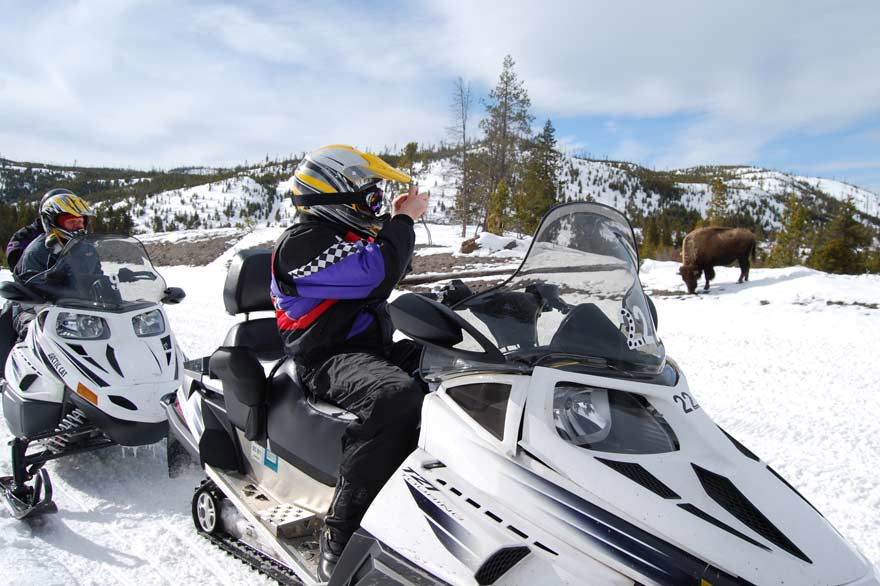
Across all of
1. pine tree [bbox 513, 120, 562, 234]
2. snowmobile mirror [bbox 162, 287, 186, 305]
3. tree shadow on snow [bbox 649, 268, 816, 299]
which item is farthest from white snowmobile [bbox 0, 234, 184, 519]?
pine tree [bbox 513, 120, 562, 234]

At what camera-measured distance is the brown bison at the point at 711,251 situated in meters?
13.7

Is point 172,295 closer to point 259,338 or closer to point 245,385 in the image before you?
point 259,338

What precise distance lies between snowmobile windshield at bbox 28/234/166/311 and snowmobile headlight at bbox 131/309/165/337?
0.09 meters

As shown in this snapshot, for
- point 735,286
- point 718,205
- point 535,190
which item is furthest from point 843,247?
point 735,286

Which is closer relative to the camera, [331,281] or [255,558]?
[331,281]

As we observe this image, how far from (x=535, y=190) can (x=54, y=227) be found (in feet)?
105

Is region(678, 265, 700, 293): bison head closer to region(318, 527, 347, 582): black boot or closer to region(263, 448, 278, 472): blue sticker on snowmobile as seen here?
region(263, 448, 278, 472): blue sticker on snowmobile

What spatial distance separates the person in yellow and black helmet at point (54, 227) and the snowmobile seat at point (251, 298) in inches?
102

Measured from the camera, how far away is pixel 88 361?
3926mm

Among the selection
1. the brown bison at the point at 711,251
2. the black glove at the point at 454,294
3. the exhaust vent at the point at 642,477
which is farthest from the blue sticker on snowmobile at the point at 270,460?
the brown bison at the point at 711,251

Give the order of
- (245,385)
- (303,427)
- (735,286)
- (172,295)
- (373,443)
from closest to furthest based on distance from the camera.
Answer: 1. (373,443)
2. (303,427)
3. (245,385)
4. (172,295)
5. (735,286)

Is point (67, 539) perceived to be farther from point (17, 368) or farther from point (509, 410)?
point (509, 410)

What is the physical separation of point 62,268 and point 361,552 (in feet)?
11.0

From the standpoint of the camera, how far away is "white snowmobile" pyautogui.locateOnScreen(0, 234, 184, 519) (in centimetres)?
387
